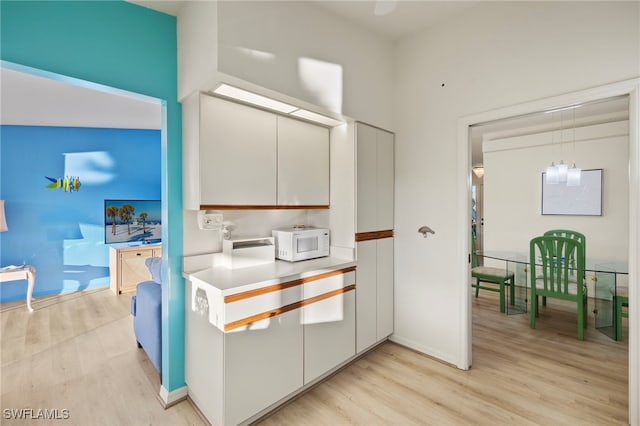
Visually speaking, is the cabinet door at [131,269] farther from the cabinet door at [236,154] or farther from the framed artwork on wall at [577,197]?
the framed artwork on wall at [577,197]

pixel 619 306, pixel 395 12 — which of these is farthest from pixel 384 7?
pixel 619 306

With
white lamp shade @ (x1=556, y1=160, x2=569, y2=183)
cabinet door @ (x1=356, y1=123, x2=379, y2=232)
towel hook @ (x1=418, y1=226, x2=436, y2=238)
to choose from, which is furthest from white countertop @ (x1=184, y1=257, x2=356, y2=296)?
white lamp shade @ (x1=556, y1=160, x2=569, y2=183)

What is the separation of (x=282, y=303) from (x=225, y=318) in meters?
0.43

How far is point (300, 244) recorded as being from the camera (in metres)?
2.48

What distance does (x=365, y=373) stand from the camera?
98.0 inches

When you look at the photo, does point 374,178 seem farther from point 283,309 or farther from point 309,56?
point 283,309

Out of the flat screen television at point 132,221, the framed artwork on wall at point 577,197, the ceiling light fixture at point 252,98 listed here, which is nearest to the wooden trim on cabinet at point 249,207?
the ceiling light fixture at point 252,98

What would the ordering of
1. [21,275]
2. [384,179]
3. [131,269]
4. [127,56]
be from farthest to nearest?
[131,269] → [21,275] → [384,179] → [127,56]

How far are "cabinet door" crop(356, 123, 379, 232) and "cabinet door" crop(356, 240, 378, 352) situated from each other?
0.20 m

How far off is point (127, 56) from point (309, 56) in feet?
3.99

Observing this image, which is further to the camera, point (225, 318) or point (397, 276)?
point (397, 276)

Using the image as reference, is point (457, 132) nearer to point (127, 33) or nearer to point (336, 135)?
point (336, 135)

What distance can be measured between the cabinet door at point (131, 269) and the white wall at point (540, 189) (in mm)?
6377

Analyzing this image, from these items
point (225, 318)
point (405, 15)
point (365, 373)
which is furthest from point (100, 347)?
point (405, 15)
